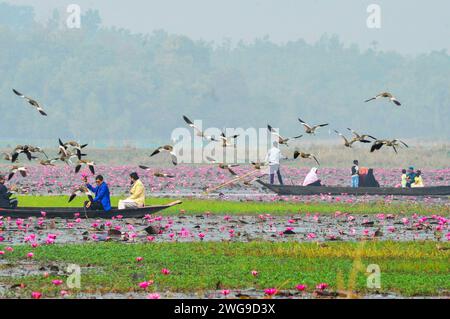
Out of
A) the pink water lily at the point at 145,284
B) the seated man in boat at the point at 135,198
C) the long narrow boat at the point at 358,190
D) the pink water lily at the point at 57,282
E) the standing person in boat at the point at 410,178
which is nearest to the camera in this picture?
the pink water lily at the point at 145,284

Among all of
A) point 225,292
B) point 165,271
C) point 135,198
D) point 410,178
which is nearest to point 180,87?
point 410,178

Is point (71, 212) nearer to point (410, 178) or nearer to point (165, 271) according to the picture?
point (165, 271)

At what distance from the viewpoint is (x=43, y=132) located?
13450 cm

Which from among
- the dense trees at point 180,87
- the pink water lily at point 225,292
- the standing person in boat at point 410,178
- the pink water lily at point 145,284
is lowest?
the pink water lily at point 225,292

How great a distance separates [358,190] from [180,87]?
332 feet

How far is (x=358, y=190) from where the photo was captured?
43344mm

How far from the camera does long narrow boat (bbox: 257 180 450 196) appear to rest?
1694 inches

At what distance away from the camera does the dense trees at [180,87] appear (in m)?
137

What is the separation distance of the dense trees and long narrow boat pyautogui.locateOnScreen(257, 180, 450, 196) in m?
93.0

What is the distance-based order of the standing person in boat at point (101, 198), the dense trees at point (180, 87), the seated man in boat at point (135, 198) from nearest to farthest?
the standing person in boat at point (101, 198) < the seated man in boat at point (135, 198) < the dense trees at point (180, 87)

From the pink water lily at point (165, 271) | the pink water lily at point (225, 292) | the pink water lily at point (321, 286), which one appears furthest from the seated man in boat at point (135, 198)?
the pink water lily at point (321, 286)

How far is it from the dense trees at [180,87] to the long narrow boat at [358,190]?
93047 millimetres

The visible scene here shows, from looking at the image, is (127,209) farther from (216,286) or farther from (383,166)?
(383,166)

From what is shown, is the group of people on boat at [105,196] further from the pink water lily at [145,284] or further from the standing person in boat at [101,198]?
the pink water lily at [145,284]
